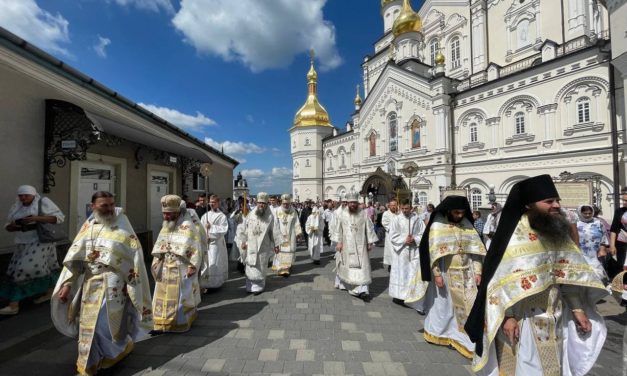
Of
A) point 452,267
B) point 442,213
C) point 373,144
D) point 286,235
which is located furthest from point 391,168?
point 452,267

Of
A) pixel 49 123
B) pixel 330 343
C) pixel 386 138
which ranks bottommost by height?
pixel 330 343

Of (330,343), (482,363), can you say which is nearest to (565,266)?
(482,363)

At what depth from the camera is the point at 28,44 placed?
13.8ft

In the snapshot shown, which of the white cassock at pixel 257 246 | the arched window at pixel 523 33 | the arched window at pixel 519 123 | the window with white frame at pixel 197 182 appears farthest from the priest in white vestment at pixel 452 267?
the arched window at pixel 523 33

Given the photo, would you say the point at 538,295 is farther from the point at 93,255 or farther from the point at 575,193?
the point at 575,193

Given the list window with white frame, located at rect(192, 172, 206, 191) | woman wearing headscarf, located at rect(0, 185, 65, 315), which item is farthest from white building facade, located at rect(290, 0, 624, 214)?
woman wearing headscarf, located at rect(0, 185, 65, 315)

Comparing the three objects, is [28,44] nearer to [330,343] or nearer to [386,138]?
[330,343]

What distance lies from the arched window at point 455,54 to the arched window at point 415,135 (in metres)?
7.45

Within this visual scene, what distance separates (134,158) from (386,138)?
822 inches

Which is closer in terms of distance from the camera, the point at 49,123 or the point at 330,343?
the point at 330,343

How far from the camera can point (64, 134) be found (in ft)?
15.5

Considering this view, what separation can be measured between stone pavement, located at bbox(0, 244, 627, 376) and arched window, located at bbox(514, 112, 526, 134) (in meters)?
14.1

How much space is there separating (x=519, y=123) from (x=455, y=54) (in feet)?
37.3

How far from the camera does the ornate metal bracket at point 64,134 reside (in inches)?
183
